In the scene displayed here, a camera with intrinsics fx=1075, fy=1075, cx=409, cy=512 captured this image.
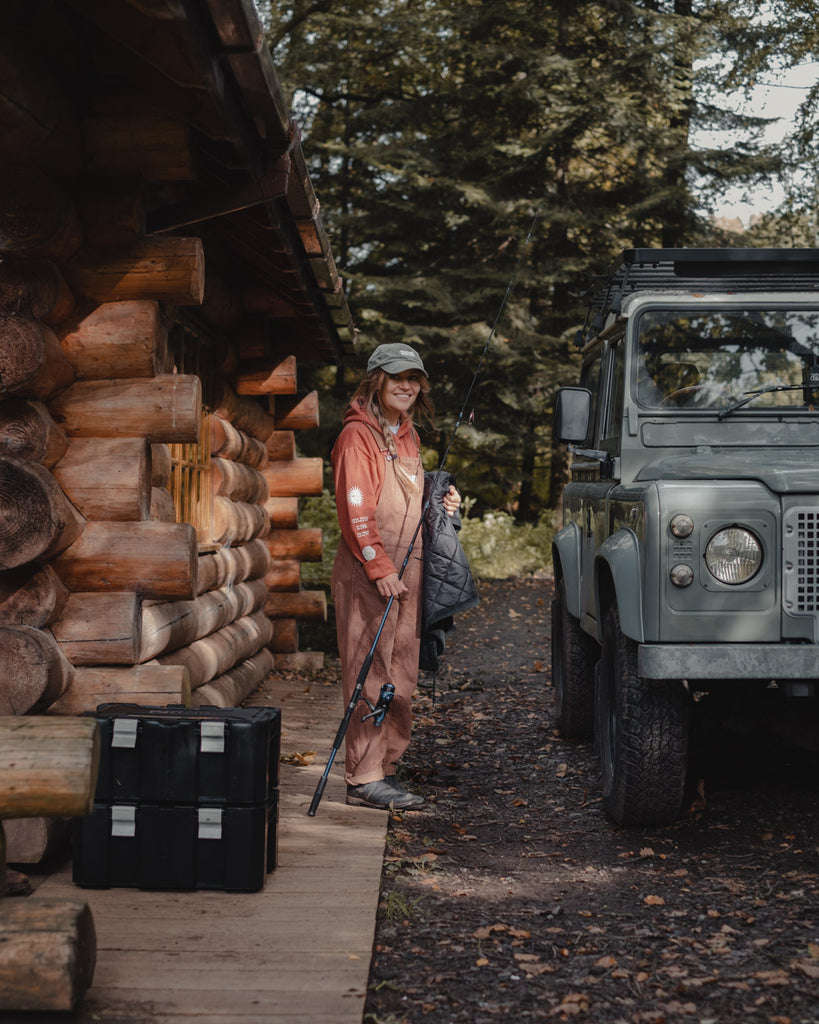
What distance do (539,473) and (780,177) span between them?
852 cm

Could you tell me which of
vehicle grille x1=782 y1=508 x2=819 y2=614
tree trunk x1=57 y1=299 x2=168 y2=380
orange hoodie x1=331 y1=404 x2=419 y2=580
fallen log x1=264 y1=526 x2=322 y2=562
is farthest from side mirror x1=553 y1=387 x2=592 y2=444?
fallen log x1=264 y1=526 x2=322 y2=562

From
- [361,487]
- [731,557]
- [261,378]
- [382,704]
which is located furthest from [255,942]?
[261,378]

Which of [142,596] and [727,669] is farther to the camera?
[142,596]

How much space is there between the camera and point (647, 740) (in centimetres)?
471

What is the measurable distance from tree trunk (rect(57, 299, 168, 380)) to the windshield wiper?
2895 mm

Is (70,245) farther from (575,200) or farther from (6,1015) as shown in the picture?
(575,200)

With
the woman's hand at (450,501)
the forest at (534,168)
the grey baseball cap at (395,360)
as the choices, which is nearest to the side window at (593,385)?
the woman's hand at (450,501)

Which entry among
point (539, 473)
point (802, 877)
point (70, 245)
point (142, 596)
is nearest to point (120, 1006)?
point (142, 596)

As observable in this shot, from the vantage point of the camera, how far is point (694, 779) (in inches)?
236

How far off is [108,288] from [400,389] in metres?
1.47

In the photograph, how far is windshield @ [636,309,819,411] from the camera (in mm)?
5742

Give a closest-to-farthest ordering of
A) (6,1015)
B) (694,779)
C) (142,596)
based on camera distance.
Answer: (6,1015)
(142,596)
(694,779)

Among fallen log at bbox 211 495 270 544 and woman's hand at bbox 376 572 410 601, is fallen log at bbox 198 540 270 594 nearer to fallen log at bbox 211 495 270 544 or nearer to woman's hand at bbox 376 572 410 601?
fallen log at bbox 211 495 270 544

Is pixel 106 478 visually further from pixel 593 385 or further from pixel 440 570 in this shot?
pixel 593 385
